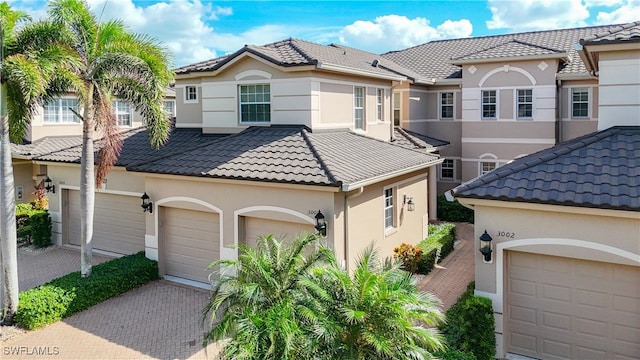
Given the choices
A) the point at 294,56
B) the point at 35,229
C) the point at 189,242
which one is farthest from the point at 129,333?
the point at 294,56

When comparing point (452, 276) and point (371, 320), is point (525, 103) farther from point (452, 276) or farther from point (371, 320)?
point (371, 320)

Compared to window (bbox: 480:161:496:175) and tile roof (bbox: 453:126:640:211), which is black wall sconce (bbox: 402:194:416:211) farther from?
window (bbox: 480:161:496:175)

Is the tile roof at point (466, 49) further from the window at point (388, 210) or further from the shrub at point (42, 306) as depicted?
the shrub at point (42, 306)

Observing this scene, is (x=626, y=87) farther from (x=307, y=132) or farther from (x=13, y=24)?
(x=13, y=24)

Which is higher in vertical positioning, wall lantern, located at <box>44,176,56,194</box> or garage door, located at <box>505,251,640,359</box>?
wall lantern, located at <box>44,176,56,194</box>

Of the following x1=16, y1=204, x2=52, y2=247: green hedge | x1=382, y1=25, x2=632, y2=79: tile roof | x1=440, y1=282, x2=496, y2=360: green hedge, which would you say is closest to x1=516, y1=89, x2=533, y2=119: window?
x1=382, y1=25, x2=632, y2=79: tile roof

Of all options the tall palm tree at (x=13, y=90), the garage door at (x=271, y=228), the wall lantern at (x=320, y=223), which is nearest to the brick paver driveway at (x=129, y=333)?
the tall palm tree at (x=13, y=90)
